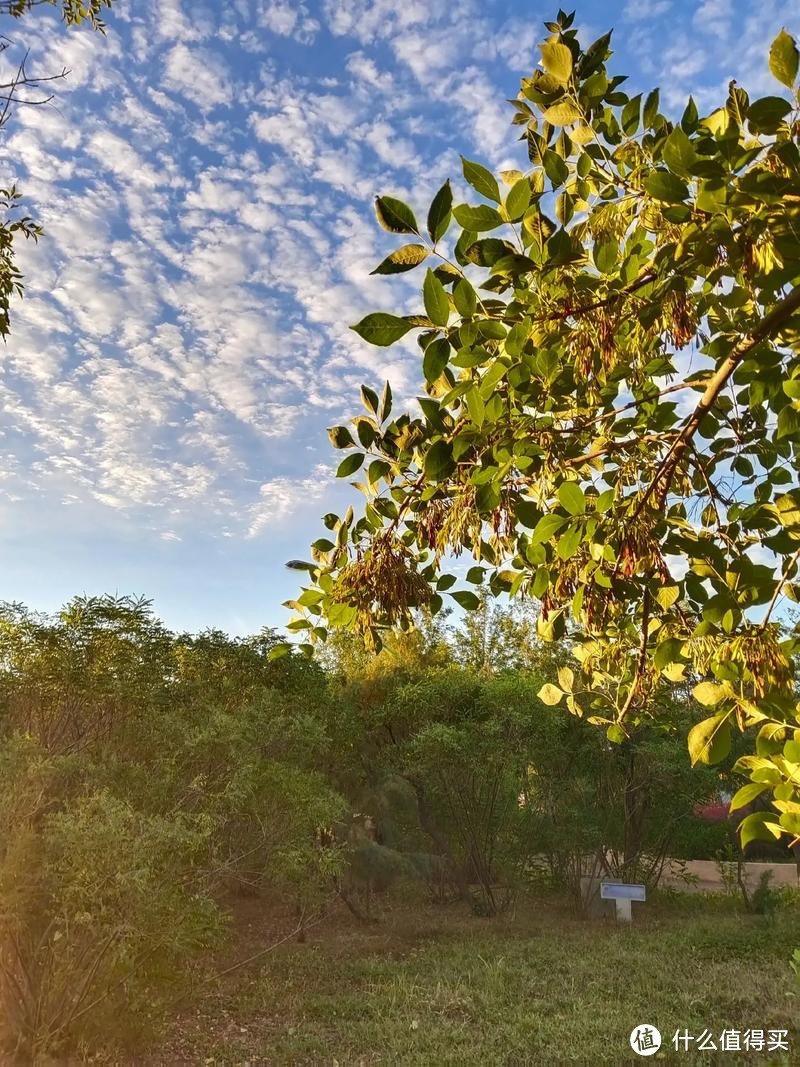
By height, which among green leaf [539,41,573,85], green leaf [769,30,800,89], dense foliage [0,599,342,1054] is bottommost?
dense foliage [0,599,342,1054]

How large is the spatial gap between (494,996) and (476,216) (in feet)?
23.8

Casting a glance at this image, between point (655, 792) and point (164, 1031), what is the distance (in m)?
8.58

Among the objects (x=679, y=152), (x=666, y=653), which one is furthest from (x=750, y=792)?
(x=679, y=152)

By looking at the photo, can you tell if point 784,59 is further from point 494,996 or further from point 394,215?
point 494,996

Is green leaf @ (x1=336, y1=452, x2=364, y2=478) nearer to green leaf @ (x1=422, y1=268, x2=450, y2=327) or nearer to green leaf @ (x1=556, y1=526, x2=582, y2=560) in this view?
green leaf @ (x1=556, y1=526, x2=582, y2=560)

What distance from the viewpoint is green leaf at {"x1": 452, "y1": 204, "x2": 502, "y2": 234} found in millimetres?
967

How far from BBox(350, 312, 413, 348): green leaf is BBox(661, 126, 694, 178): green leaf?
376 millimetres

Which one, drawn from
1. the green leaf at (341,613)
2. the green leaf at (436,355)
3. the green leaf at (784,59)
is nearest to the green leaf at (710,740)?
the green leaf at (436,355)

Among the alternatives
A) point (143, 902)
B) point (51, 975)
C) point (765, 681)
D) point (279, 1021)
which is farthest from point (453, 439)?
point (279, 1021)

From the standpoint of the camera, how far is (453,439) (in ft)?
4.51

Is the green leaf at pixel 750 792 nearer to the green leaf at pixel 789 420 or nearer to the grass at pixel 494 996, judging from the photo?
the green leaf at pixel 789 420

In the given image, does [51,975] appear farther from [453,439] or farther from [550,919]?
[550,919]

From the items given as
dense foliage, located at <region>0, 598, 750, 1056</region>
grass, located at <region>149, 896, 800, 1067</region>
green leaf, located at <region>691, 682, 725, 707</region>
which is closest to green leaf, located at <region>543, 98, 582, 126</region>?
green leaf, located at <region>691, 682, 725, 707</region>

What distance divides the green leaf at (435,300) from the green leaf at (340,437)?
594 millimetres
